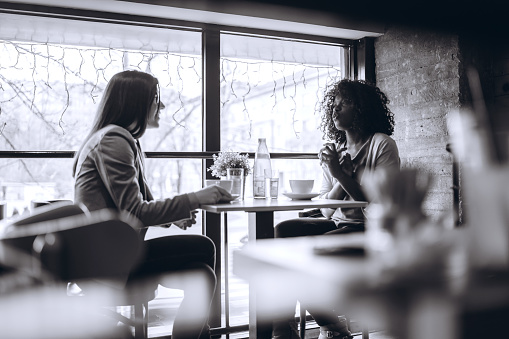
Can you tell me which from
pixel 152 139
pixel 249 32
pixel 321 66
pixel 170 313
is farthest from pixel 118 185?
pixel 321 66

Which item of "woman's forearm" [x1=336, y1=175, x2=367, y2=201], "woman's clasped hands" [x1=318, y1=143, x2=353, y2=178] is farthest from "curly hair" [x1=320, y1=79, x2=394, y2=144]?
"woman's forearm" [x1=336, y1=175, x2=367, y2=201]

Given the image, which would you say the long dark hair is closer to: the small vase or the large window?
the small vase

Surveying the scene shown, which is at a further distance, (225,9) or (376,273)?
(225,9)

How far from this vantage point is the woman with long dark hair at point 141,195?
1.71m

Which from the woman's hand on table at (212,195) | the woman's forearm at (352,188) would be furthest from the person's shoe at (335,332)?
the woman's hand on table at (212,195)

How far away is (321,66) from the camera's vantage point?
3.29 m

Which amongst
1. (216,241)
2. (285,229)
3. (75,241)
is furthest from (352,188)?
(75,241)

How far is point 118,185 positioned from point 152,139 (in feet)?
3.65

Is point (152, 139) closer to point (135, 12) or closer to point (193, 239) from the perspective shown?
point (135, 12)

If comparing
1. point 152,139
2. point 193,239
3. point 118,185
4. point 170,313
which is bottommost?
point 170,313

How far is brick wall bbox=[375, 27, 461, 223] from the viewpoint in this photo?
271cm

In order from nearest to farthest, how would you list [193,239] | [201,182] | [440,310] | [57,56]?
[440,310], [193,239], [57,56], [201,182]

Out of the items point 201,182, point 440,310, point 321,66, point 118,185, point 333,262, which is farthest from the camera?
point 321,66

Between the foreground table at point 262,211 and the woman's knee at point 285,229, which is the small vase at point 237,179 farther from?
the woman's knee at point 285,229
